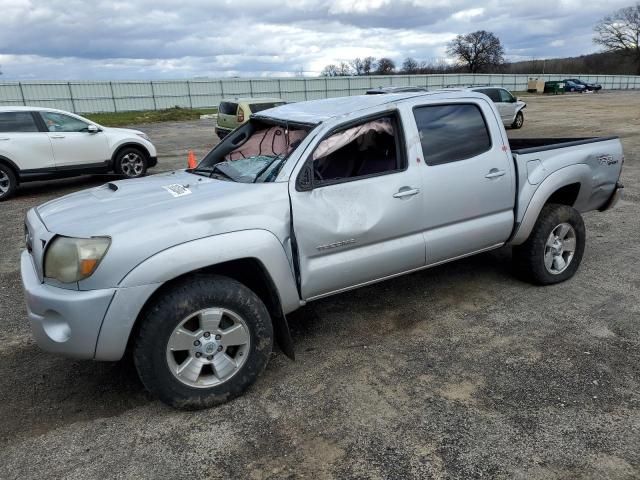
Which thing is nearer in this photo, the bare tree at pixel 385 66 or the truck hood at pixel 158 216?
the truck hood at pixel 158 216

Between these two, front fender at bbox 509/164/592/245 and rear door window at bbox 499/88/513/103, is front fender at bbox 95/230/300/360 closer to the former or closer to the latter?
front fender at bbox 509/164/592/245

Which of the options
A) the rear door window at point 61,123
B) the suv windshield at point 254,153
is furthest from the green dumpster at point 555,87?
the suv windshield at point 254,153

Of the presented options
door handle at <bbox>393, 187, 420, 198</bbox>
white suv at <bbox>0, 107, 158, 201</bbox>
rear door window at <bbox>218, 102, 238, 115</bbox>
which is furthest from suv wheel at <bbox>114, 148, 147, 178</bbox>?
door handle at <bbox>393, 187, 420, 198</bbox>

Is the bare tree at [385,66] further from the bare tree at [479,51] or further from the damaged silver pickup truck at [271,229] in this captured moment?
the damaged silver pickup truck at [271,229]

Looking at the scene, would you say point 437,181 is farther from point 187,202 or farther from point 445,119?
point 187,202

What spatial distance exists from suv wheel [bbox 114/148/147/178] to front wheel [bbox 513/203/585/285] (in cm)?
873

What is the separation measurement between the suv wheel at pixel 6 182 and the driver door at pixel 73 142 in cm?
80

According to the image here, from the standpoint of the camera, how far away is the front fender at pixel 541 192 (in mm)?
4352

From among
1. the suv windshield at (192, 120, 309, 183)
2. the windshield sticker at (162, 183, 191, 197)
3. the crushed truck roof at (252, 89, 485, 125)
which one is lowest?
the windshield sticker at (162, 183, 191, 197)

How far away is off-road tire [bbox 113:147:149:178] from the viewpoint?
426 inches

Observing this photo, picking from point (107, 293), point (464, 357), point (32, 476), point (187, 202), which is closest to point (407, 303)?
point (464, 357)

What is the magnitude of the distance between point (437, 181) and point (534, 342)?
1.37m

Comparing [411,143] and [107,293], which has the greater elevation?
[411,143]

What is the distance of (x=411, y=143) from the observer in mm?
3775
